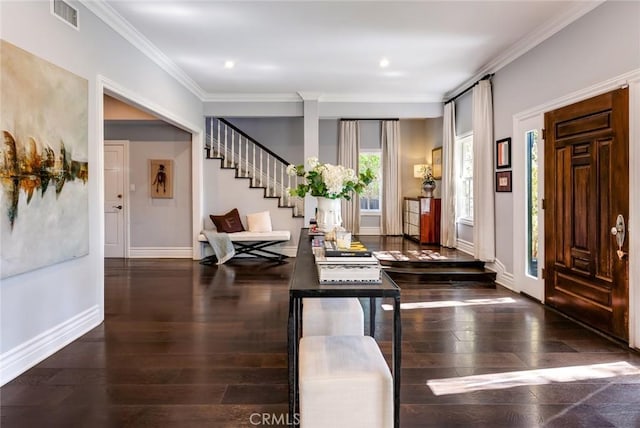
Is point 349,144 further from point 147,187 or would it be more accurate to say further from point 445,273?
point 445,273

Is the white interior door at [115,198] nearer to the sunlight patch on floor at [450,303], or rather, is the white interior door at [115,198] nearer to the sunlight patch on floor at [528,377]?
the sunlight patch on floor at [450,303]

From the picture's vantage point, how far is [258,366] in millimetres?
2945

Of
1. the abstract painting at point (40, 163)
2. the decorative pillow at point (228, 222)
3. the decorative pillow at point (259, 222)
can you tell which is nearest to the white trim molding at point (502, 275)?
the decorative pillow at point (259, 222)

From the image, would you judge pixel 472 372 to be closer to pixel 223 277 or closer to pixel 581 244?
pixel 581 244

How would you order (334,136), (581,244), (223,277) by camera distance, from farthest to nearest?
(334,136)
(223,277)
(581,244)

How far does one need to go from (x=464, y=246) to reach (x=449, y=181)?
1.18m

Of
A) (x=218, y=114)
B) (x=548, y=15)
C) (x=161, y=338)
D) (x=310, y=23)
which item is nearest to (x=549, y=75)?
(x=548, y=15)

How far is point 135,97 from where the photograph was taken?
4.62 m

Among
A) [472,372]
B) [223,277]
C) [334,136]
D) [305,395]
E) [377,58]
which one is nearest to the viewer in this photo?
[305,395]

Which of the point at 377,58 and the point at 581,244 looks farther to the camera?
the point at 377,58

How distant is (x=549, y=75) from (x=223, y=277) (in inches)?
189

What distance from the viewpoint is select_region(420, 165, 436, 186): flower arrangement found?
28.3ft

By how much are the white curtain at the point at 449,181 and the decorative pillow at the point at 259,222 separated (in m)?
3.22

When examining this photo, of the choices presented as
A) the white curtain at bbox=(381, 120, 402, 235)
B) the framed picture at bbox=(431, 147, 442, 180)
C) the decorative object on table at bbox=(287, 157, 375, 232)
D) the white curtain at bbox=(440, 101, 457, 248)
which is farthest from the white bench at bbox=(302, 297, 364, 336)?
the white curtain at bbox=(381, 120, 402, 235)
